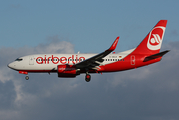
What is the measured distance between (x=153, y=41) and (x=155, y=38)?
62 cm

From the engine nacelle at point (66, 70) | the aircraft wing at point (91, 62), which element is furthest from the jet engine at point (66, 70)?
the aircraft wing at point (91, 62)

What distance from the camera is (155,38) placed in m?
54.8

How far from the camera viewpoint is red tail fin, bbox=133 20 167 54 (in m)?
53.9

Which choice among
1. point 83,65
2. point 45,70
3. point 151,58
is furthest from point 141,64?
point 45,70

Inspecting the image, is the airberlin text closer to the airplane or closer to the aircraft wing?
the airplane

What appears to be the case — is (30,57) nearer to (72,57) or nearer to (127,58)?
(72,57)

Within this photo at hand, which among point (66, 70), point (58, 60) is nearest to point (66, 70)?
point (66, 70)

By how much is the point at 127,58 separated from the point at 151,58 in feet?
12.0

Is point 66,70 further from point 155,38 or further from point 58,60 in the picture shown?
point 155,38

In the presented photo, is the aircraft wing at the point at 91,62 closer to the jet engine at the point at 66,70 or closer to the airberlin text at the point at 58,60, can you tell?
the jet engine at the point at 66,70

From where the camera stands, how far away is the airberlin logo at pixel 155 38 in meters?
54.4

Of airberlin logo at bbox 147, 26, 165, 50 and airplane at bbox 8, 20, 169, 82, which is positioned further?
airberlin logo at bbox 147, 26, 165, 50

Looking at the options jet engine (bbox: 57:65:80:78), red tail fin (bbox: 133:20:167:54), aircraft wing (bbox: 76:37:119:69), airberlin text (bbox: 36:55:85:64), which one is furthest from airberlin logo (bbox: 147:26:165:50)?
jet engine (bbox: 57:65:80:78)

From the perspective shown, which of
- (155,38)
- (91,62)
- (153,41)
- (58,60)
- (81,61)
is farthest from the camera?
(155,38)
